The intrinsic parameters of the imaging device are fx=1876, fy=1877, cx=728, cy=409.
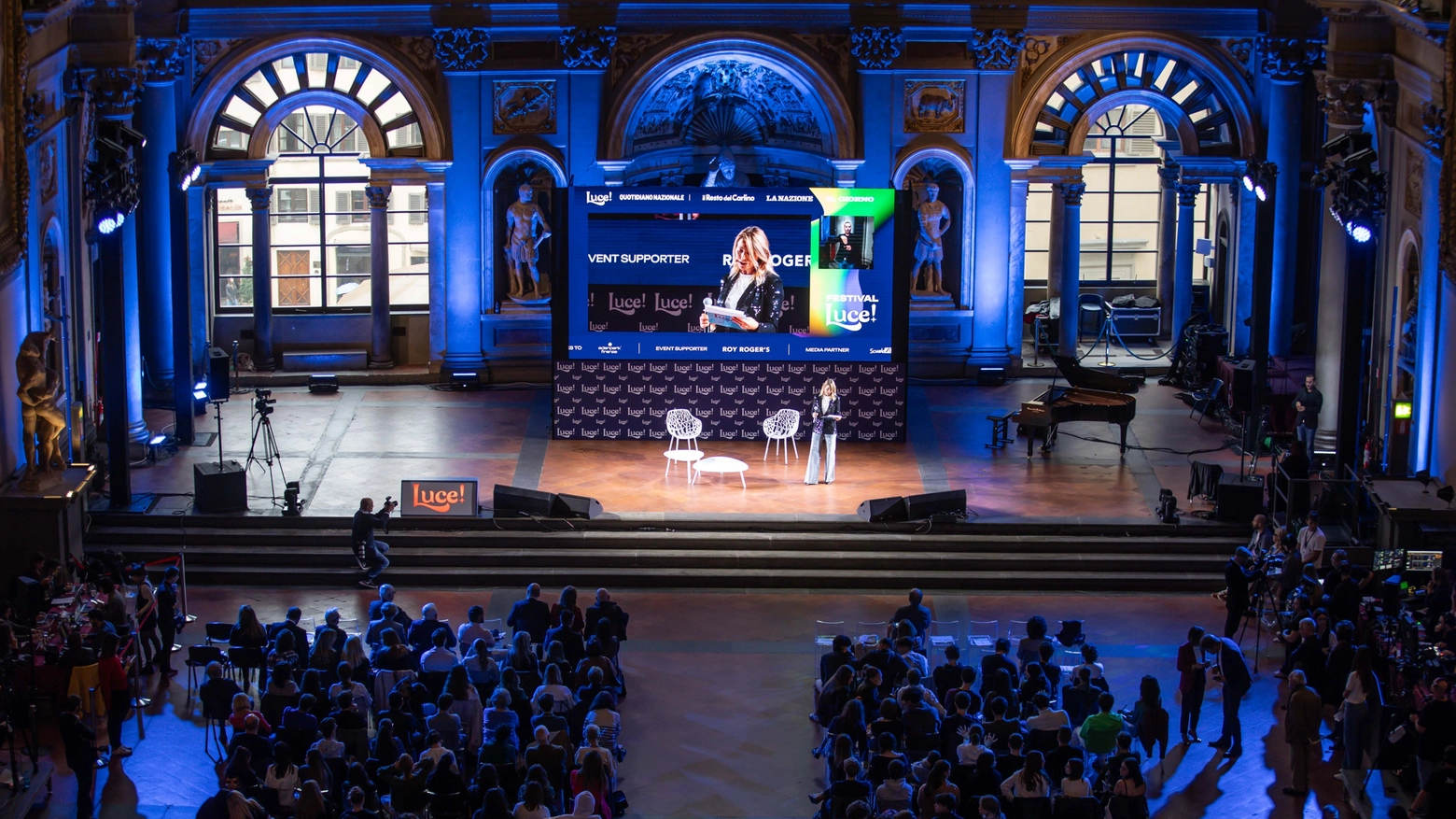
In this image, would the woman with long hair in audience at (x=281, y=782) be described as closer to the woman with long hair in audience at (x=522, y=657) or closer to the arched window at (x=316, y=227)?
the woman with long hair in audience at (x=522, y=657)

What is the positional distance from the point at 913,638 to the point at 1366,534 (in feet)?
25.6

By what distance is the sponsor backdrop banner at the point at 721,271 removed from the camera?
1089 inches

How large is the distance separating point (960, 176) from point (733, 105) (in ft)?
13.7

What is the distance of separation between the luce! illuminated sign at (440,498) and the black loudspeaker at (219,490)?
2.19m

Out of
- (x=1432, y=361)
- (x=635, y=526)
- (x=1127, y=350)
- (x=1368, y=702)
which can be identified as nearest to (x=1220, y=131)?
(x=1127, y=350)

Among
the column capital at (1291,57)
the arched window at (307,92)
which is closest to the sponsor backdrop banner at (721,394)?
the arched window at (307,92)

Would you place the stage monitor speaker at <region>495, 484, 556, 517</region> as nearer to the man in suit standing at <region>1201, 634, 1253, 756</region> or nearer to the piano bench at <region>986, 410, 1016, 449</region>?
the piano bench at <region>986, 410, 1016, 449</region>

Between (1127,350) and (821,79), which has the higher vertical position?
(821,79)

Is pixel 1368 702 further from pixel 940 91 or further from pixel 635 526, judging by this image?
pixel 940 91

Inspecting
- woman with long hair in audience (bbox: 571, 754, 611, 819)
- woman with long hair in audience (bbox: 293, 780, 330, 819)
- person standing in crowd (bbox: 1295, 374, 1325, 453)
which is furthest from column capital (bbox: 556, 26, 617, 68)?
woman with long hair in audience (bbox: 293, 780, 330, 819)

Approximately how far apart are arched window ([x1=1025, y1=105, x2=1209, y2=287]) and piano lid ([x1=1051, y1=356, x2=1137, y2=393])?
10.1 meters

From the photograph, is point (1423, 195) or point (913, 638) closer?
point (913, 638)

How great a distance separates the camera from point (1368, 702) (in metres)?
17.1

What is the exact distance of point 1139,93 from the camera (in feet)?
107
